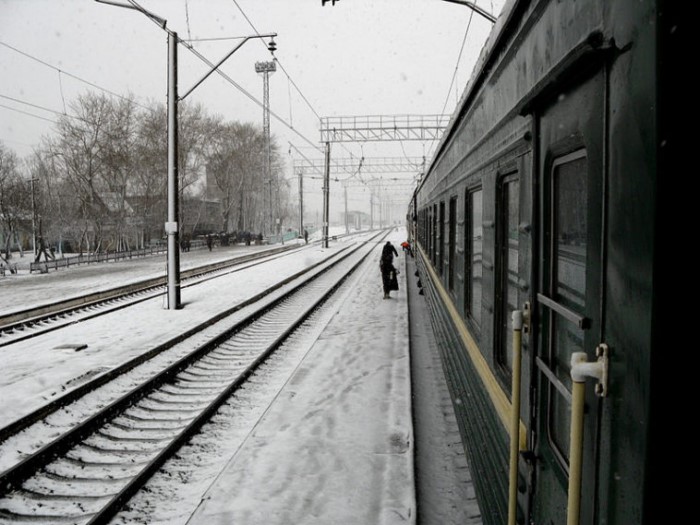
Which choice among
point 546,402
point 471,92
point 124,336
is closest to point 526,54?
point 546,402

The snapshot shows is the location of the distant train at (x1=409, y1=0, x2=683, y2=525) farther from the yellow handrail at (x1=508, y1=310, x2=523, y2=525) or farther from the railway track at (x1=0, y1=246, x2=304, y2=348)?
the railway track at (x1=0, y1=246, x2=304, y2=348)

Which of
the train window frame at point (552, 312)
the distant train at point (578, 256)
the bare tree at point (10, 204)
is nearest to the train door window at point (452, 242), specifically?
the distant train at point (578, 256)

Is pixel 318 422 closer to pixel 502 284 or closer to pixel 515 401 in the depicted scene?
pixel 502 284

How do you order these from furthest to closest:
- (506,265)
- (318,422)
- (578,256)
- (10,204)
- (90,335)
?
(10,204)
(90,335)
(318,422)
(506,265)
(578,256)

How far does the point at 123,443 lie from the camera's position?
226 inches

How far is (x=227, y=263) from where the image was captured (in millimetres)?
28797

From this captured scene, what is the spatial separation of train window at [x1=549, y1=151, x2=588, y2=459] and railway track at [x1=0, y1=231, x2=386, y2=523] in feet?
11.8

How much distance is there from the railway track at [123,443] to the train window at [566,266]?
11.8 feet

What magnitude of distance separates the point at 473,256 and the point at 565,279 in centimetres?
271

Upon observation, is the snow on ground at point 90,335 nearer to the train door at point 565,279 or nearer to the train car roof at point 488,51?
the train car roof at point 488,51

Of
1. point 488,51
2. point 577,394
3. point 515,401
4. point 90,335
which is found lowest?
point 90,335

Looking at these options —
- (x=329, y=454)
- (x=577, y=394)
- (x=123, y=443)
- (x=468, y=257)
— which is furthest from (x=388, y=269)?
(x=577, y=394)

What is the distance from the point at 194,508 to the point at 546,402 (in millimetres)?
3349

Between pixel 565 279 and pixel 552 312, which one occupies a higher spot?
pixel 565 279
